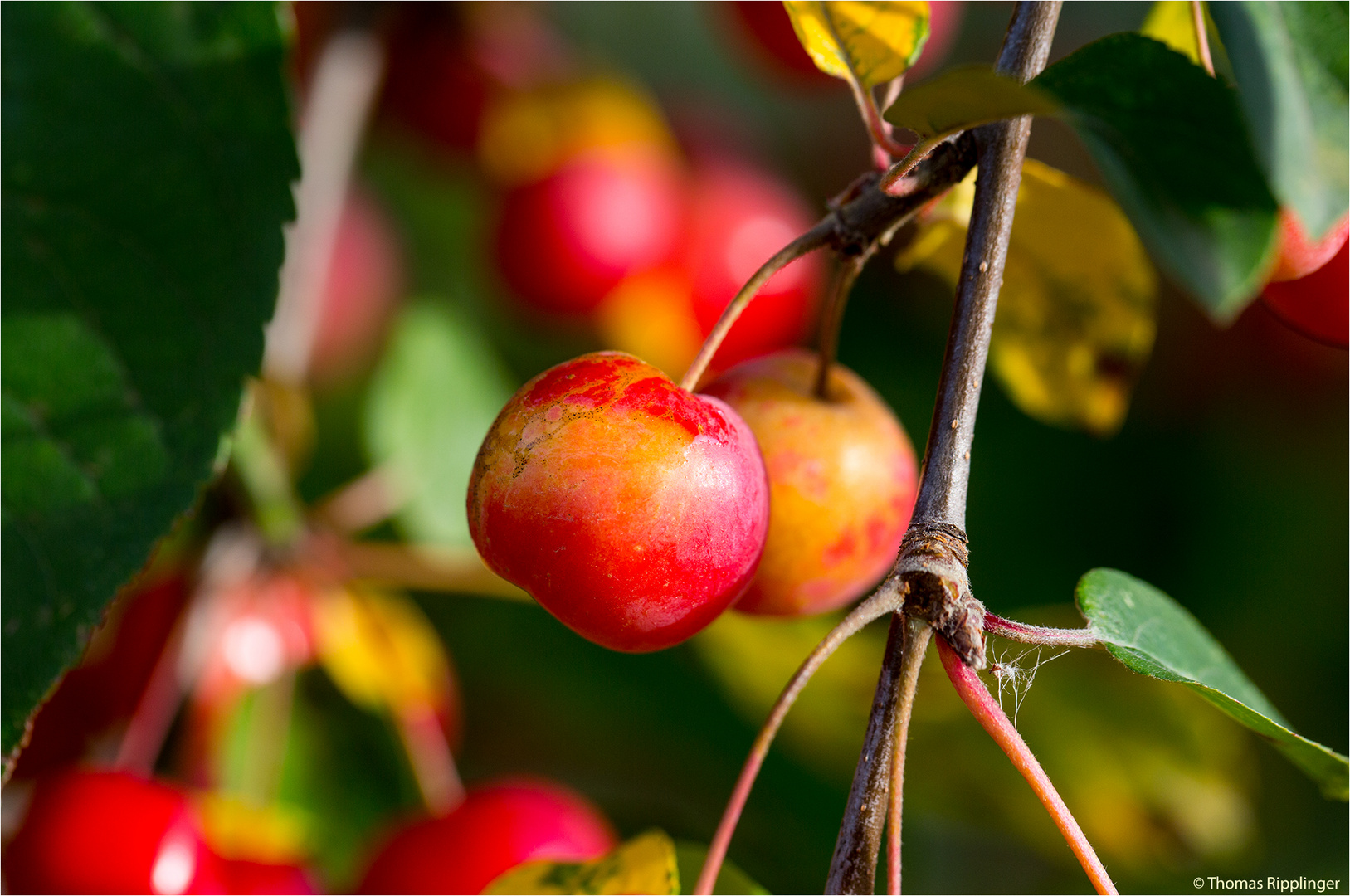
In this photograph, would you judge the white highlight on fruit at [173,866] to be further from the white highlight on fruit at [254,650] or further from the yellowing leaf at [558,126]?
the yellowing leaf at [558,126]

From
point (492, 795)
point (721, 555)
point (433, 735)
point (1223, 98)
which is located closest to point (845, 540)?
point (721, 555)

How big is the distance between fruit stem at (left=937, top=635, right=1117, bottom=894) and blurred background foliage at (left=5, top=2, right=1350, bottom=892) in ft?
1.29

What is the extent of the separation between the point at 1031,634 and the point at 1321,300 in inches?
6.6

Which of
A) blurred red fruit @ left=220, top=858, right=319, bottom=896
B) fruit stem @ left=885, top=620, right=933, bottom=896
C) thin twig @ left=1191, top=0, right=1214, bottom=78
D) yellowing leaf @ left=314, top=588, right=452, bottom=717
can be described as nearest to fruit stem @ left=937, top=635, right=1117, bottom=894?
fruit stem @ left=885, top=620, right=933, bottom=896

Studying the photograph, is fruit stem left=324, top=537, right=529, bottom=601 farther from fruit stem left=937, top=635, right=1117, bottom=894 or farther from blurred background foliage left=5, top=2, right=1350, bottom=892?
fruit stem left=937, top=635, right=1117, bottom=894

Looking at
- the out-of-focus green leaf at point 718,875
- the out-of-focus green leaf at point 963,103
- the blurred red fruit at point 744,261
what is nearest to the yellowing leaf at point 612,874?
the out-of-focus green leaf at point 718,875

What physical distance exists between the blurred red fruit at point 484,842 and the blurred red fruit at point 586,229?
15.6 inches

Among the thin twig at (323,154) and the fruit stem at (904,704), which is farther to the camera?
the thin twig at (323,154)

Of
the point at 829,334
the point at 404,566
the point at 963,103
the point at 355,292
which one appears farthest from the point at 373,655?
the point at 963,103

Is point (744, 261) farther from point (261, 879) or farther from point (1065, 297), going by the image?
point (261, 879)

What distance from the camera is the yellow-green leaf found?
1.45ft

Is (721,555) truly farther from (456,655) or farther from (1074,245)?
(456,655)

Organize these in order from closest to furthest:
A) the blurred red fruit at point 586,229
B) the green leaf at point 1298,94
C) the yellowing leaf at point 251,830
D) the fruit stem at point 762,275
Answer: the green leaf at point 1298,94 → the fruit stem at point 762,275 → the yellowing leaf at point 251,830 → the blurred red fruit at point 586,229

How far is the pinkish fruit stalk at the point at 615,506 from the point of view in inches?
11.6
